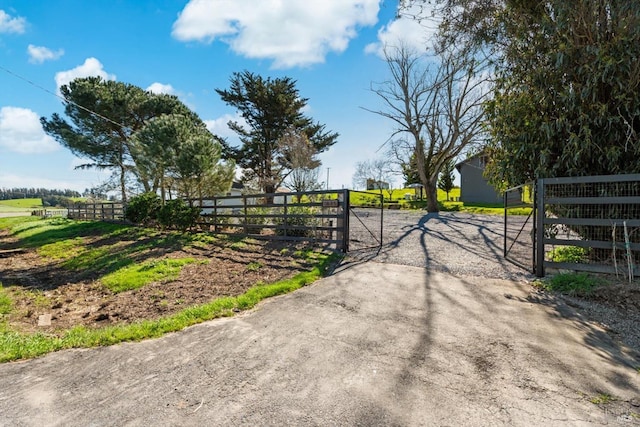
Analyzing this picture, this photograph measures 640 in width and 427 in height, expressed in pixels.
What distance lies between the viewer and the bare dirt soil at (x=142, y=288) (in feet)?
14.8

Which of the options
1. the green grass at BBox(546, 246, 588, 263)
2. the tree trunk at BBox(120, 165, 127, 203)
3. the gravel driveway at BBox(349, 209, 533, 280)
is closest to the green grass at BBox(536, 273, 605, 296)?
the gravel driveway at BBox(349, 209, 533, 280)

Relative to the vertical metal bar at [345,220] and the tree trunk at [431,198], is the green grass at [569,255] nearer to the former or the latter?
the vertical metal bar at [345,220]

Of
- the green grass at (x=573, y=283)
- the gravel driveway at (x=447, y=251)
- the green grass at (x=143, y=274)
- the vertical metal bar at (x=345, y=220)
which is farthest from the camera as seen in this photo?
the vertical metal bar at (x=345, y=220)

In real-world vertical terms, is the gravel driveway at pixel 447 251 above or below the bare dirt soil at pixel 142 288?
above

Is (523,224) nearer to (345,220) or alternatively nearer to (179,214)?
(345,220)

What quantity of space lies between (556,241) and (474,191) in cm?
2601

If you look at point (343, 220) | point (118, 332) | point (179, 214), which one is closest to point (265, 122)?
point (179, 214)

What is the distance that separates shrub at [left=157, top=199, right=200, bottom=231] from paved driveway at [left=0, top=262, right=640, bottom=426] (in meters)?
8.46

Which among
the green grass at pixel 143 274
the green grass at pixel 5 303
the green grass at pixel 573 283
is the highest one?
the green grass at pixel 573 283

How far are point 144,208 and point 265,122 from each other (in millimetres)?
12681

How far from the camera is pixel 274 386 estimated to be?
89.5 inches

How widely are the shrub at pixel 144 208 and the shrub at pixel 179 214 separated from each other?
2582 mm

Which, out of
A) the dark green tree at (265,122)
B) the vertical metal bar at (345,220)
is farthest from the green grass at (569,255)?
the dark green tree at (265,122)

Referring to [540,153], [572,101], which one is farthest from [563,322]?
[572,101]
